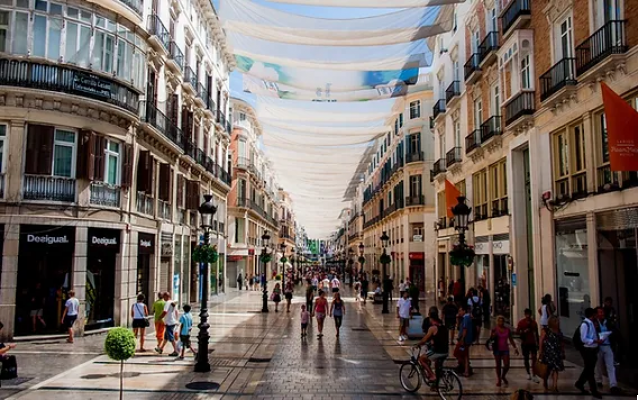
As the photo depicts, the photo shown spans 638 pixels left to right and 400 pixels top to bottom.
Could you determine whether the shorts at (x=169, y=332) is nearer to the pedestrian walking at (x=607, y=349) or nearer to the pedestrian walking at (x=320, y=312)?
the pedestrian walking at (x=320, y=312)

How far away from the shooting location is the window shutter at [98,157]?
17672mm

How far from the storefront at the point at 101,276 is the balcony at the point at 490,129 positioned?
1530cm

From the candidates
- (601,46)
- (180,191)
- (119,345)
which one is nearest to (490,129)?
(601,46)

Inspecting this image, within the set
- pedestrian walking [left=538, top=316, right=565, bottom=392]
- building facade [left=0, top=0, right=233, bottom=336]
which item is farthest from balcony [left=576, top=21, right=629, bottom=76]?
building facade [left=0, top=0, right=233, bottom=336]

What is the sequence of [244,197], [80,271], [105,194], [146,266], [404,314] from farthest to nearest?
[244,197]
[146,266]
[105,194]
[404,314]
[80,271]

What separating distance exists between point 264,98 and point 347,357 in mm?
21231

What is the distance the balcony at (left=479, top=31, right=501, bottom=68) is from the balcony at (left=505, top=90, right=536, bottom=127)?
138 inches

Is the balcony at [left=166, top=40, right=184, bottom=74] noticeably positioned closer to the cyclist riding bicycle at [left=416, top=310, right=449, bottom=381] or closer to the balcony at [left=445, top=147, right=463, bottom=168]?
the balcony at [left=445, top=147, right=463, bottom=168]

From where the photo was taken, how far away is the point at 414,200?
143 ft

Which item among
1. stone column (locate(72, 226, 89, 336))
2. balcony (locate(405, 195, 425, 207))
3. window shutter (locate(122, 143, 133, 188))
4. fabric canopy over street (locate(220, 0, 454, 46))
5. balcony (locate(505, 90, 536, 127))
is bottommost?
stone column (locate(72, 226, 89, 336))

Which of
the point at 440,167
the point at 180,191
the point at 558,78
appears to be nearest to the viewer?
the point at 558,78

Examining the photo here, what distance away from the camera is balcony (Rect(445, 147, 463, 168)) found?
28272 millimetres

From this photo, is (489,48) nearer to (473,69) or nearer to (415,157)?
(473,69)

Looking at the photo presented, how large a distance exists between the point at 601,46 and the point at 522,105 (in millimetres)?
5082
